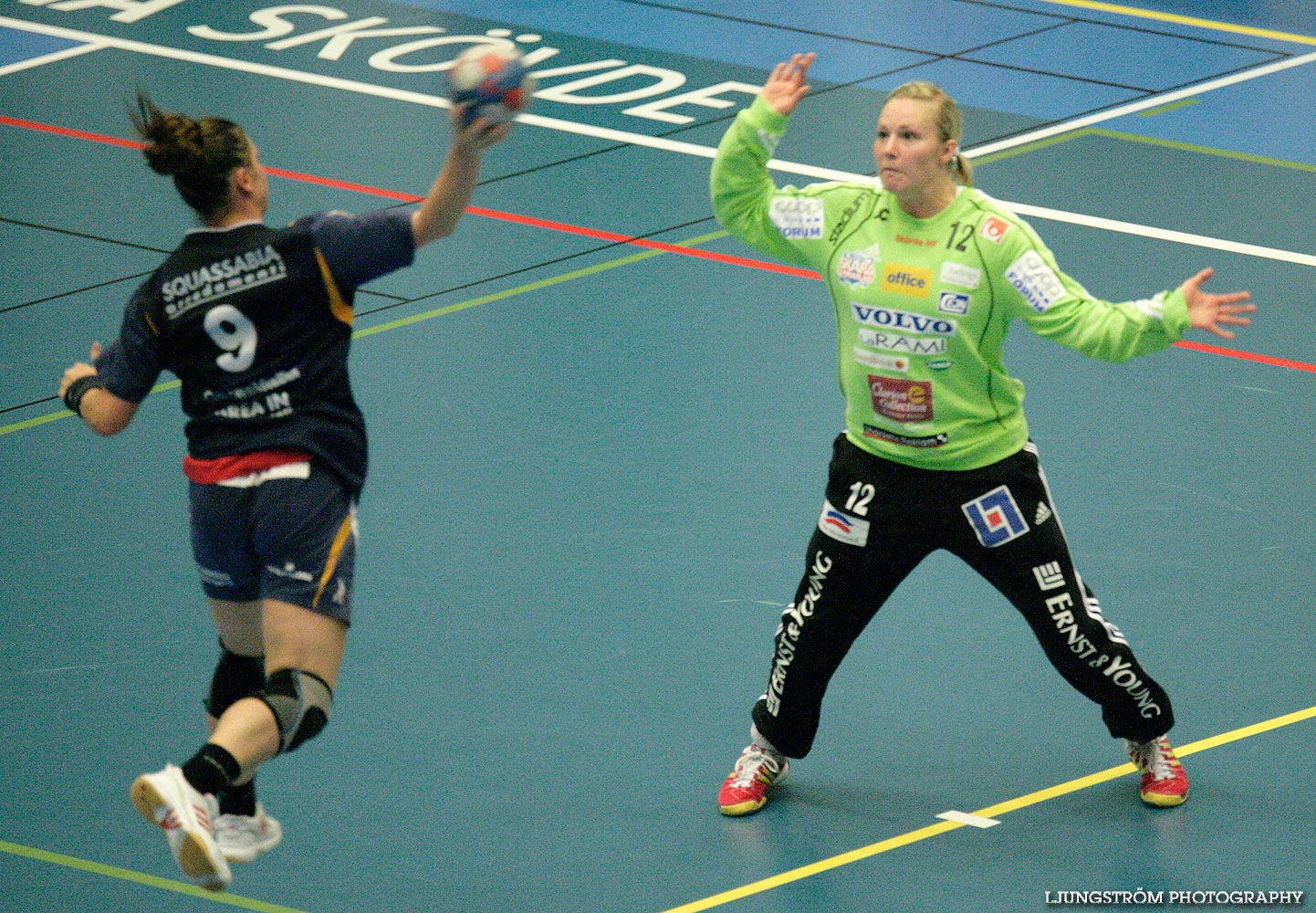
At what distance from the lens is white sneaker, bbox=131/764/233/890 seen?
538 centimetres

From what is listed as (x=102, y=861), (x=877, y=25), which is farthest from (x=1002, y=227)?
(x=877, y=25)

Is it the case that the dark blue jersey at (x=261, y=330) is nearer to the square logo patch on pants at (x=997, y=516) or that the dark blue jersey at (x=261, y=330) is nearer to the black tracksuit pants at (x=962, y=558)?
the black tracksuit pants at (x=962, y=558)

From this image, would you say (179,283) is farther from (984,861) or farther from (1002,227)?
(984,861)

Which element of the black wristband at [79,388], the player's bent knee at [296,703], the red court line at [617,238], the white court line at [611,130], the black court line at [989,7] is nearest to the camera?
the player's bent knee at [296,703]

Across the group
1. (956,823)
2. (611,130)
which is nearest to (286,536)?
(956,823)

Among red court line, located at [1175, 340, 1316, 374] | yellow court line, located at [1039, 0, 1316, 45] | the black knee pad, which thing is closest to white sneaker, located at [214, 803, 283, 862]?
the black knee pad

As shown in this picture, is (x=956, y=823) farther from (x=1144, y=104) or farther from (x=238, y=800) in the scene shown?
(x=1144, y=104)

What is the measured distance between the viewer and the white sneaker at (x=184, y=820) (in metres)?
5.38

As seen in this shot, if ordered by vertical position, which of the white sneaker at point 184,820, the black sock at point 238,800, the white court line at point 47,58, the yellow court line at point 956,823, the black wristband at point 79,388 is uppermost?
the black wristband at point 79,388

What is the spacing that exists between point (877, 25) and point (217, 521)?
1265 centimetres

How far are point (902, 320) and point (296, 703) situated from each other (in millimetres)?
2188

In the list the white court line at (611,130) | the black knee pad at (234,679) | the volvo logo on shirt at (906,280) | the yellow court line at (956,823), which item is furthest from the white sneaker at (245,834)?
the white court line at (611,130)

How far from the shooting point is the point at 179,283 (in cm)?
571

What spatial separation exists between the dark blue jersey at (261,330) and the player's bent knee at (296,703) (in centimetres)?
59
